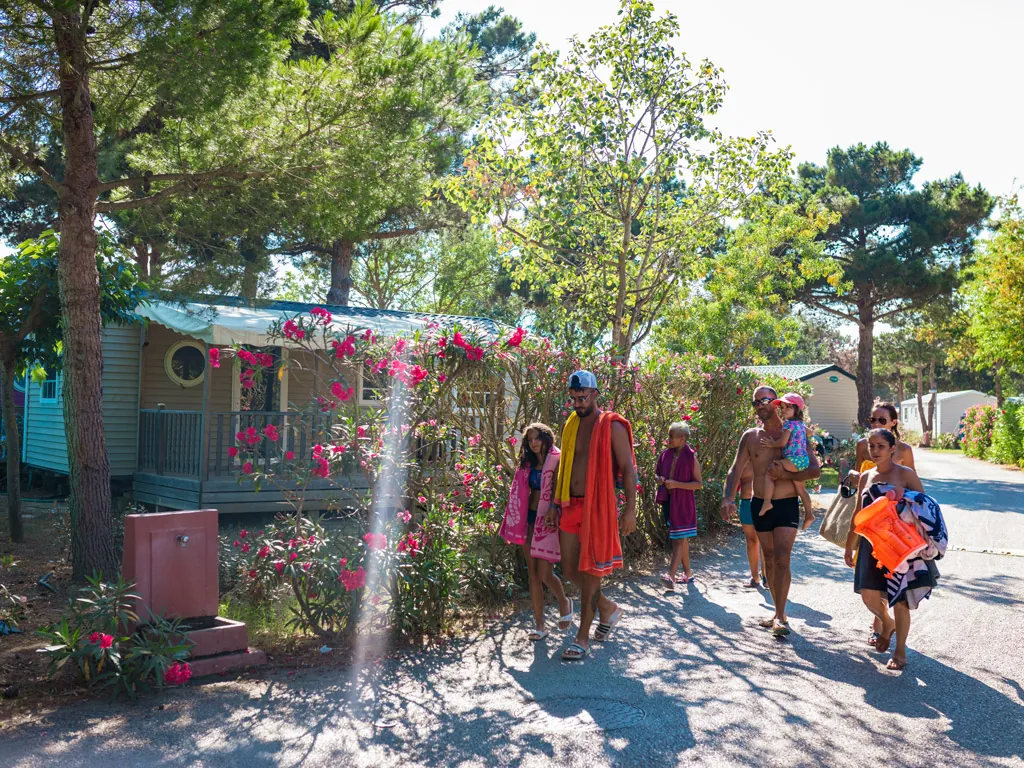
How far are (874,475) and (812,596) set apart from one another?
2267 millimetres

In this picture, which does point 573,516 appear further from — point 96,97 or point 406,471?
point 96,97

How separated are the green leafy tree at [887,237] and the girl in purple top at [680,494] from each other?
893 inches

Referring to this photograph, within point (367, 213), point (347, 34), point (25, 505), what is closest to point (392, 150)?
point (367, 213)

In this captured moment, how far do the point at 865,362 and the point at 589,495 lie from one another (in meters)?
29.4

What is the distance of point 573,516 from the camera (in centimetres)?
567

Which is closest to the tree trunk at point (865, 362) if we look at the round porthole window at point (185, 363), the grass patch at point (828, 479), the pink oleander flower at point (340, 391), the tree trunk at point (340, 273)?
the grass patch at point (828, 479)

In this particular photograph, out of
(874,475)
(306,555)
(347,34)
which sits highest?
(347,34)

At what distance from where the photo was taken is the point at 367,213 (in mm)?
8750

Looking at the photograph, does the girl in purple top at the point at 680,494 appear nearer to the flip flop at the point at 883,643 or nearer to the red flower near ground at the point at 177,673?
the flip flop at the point at 883,643

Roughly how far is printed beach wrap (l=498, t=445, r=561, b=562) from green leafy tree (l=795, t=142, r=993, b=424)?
24.9 meters

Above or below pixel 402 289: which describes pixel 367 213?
below

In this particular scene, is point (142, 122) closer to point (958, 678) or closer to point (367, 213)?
point (367, 213)

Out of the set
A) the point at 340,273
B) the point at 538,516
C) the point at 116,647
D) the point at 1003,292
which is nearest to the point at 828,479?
the point at 1003,292

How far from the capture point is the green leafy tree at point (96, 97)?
7176 mm
